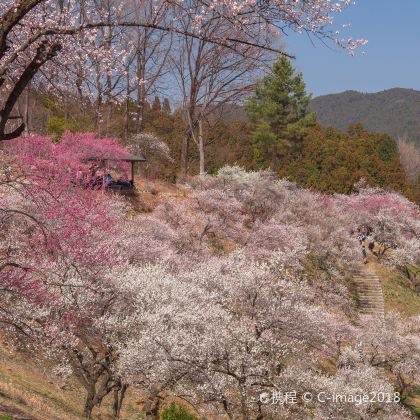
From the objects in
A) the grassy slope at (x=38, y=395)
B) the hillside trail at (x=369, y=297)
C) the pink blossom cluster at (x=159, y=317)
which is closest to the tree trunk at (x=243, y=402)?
the pink blossom cluster at (x=159, y=317)

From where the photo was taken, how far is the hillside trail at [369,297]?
2242 centimetres

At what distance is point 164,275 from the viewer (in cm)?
1419

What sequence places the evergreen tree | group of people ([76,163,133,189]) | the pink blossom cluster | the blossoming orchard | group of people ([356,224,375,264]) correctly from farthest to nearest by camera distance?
the evergreen tree
group of people ([356,224,375,264])
group of people ([76,163,133,189])
the pink blossom cluster
the blossoming orchard

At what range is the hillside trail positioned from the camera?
22.4 metres

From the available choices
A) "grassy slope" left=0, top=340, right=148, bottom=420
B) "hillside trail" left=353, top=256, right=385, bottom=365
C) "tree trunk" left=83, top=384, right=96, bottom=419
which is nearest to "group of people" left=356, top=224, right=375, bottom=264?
"hillside trail" left=353, top=256, right=385, bottom=365

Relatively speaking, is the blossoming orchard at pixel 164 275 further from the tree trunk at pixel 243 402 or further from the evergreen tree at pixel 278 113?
the evergreen tree at pixel 278 113

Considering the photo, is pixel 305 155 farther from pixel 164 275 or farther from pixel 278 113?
pixel 164 275

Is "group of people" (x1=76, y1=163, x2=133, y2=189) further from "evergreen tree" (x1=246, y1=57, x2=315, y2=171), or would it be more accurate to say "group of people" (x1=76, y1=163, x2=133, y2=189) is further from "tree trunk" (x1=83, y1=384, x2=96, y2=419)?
"evergreen tree" (x1=246, y1=57, x2=315, y2=171)

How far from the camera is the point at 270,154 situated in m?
55.9

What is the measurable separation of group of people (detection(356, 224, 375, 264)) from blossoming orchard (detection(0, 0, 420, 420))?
89.3 inches

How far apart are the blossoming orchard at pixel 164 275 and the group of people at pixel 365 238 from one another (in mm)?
2269

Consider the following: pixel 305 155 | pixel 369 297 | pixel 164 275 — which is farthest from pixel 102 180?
pixel 305 155

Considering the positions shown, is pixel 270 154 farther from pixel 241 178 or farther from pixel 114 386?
pixel 114 386

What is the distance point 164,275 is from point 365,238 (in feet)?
88.0
